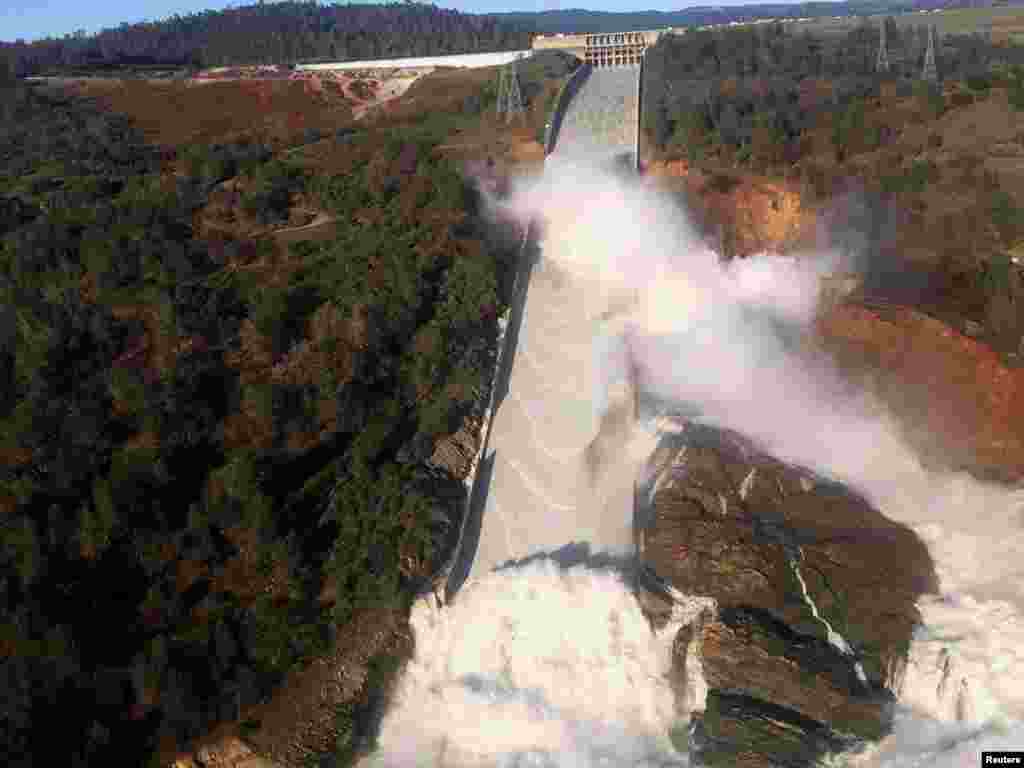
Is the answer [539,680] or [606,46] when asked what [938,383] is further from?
[606,46]

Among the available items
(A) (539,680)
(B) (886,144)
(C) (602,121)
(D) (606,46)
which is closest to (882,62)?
(B) (886,144)

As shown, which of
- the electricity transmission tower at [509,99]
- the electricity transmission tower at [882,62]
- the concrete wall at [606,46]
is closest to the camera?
the electricity transmission tower at [509,99]

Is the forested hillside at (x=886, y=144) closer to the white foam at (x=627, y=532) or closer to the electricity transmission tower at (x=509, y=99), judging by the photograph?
the white foam at (x=627, y=532)

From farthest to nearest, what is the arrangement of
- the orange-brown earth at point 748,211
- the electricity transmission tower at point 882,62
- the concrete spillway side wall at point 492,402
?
the electricity transmission tower at point 882,62 < the orange-brown earth at point 748,211 < the concrete spillway side wall at point 492,402

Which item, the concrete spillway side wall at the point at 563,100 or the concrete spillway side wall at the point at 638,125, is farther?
the concrete spillway side wall at the point at 563,100

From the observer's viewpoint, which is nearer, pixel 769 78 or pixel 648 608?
pixel 648 608

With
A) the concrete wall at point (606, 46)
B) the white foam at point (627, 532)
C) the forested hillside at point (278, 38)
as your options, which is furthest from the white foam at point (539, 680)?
the forested hillside at point (278, 38)
